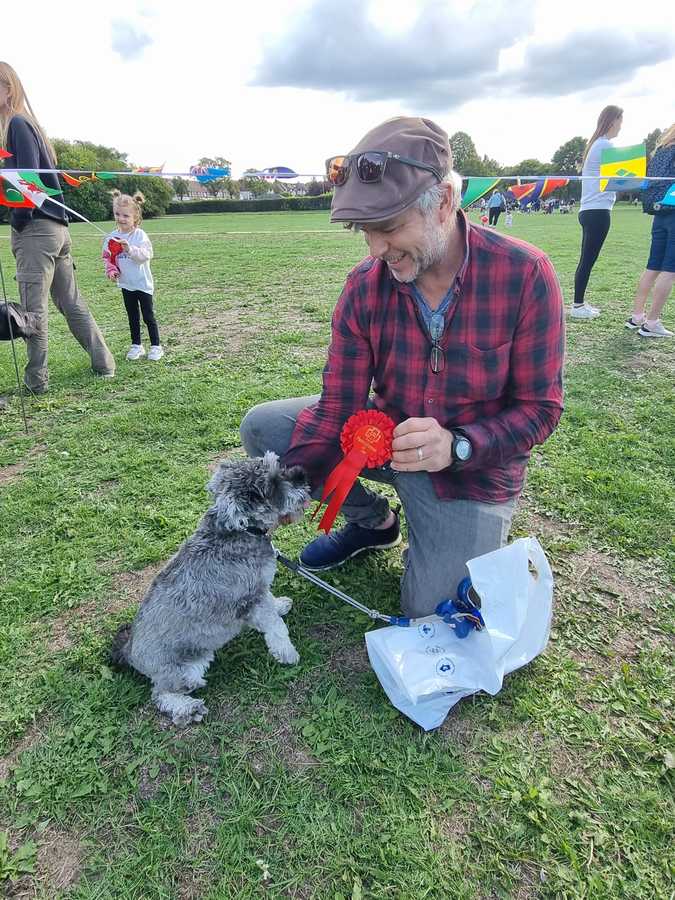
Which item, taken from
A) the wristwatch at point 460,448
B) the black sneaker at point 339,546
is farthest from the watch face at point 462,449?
the black sneaker at point 339,546

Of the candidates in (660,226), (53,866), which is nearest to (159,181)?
(660,226)

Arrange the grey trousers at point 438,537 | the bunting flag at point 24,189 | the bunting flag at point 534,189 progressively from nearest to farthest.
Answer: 1. the grey trousers at point 438,537
2. the bunting flag at point 24,189
3. the bunting flag at point 534,189

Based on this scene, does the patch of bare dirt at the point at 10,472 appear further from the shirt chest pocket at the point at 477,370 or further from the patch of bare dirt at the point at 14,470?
the shirt chest pocket at the point at 477,370

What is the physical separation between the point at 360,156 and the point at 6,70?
5.04 meters

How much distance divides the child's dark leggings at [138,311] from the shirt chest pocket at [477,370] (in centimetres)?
560

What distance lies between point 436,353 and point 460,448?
522 mm

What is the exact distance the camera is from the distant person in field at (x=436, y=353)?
2197 mm

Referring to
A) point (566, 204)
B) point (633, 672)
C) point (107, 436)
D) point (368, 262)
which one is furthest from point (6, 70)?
point (566, 204)

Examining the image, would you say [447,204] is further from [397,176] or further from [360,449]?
[360,449]

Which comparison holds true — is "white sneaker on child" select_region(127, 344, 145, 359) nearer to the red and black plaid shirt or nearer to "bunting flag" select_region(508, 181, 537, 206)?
the red and black plaid shirt

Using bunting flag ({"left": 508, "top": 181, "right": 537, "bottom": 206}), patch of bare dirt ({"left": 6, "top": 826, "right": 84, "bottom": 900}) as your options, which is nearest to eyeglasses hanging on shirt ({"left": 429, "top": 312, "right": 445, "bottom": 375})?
patch of bare dirt ({"left": 6, "top": 826, "right": 84, "bottom": 900})

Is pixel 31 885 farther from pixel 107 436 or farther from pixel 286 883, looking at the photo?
pixel 107 436

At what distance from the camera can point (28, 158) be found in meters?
5.14

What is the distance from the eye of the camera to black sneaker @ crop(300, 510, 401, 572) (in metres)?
3.44
